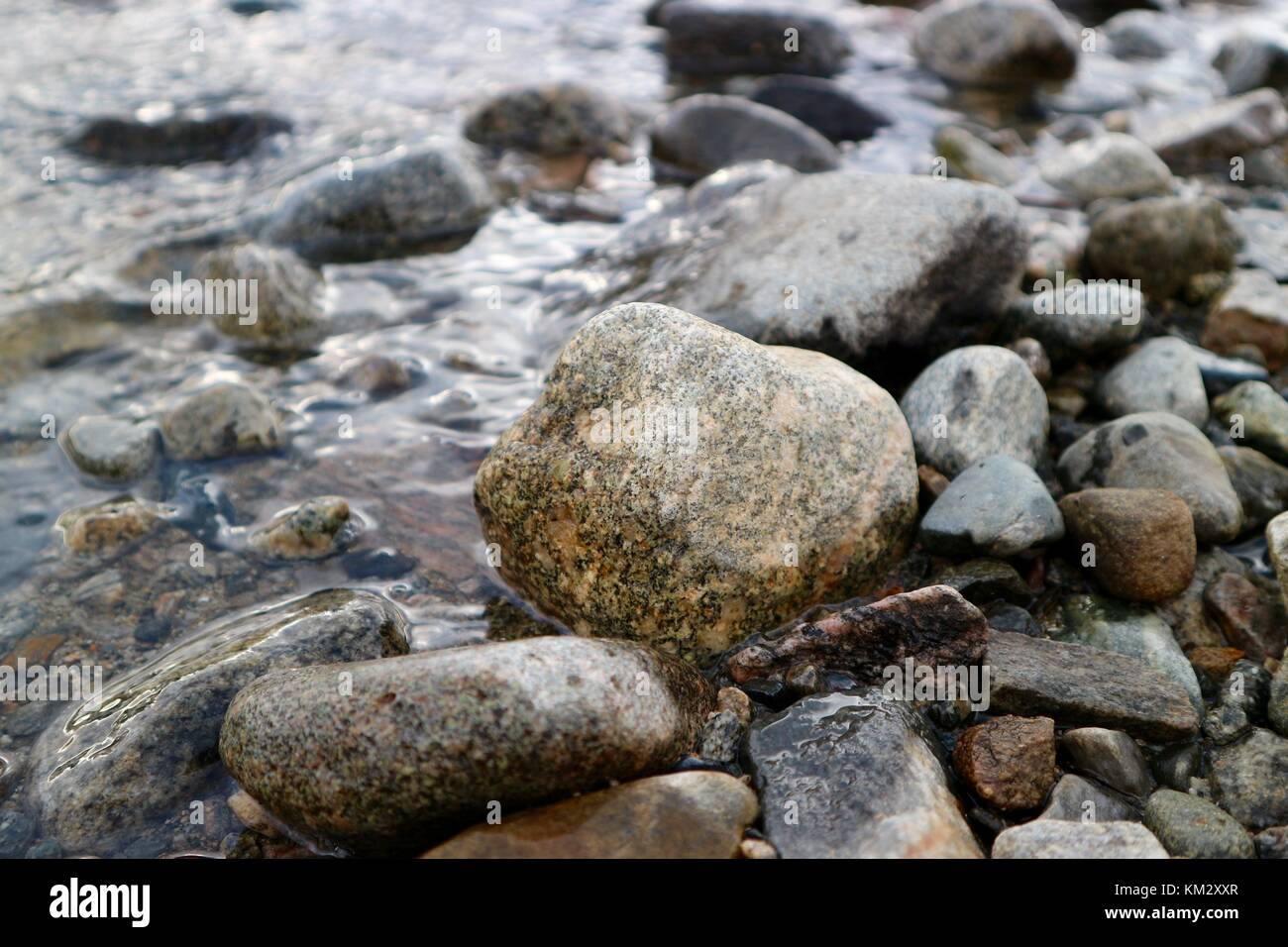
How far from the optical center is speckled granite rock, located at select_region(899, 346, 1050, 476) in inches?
192

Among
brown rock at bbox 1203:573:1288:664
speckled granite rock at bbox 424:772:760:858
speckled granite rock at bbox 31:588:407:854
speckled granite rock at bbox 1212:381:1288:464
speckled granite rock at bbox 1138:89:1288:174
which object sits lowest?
speckled granite rock at bbox 31:588:407:854

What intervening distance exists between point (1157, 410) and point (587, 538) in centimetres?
297

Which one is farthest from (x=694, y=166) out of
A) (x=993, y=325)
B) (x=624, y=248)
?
(x=993, y=325)

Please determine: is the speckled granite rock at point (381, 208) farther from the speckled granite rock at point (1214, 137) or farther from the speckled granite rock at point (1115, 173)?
the speckled granite rock at point (1214, 137)

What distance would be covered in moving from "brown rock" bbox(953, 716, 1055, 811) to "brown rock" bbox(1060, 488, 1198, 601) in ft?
2.84

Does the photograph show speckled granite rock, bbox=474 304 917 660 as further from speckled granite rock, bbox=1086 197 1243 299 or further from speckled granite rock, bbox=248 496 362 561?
speckled granite rock, bbox=1086 197 1243 299

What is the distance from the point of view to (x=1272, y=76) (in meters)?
9.92

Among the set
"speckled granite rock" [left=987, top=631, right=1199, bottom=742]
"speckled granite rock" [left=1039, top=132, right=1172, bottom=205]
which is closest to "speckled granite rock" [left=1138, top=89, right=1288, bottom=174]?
"speckled granite rock" [left=1039, top=132, right=1172, bottom=205]

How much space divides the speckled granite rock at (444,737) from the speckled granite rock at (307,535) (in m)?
1.36

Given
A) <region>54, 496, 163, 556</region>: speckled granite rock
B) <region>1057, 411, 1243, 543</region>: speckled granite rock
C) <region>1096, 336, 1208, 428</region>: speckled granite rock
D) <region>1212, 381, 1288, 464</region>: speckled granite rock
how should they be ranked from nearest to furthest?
<region>1057, 411, 1243, 543</region>: speckled granite rock, <region>54, 496, 163, 556</region>: speckled granite rock, <region>1212, 381, 1288, 464</region>: speckled granite rock, <region>1096, 336, 1208, 428</region>: speckled granite rock

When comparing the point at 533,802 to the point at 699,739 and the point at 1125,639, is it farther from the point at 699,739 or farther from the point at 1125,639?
the point at 1125,639

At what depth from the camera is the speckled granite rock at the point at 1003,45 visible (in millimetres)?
10125

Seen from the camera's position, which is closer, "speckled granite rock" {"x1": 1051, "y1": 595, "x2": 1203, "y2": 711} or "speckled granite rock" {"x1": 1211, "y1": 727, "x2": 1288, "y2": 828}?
"speckled granite rock" {"x1": 1211, "y1": 727, "x2": 1288, "y2": 828}

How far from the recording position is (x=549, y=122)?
29.1ft
